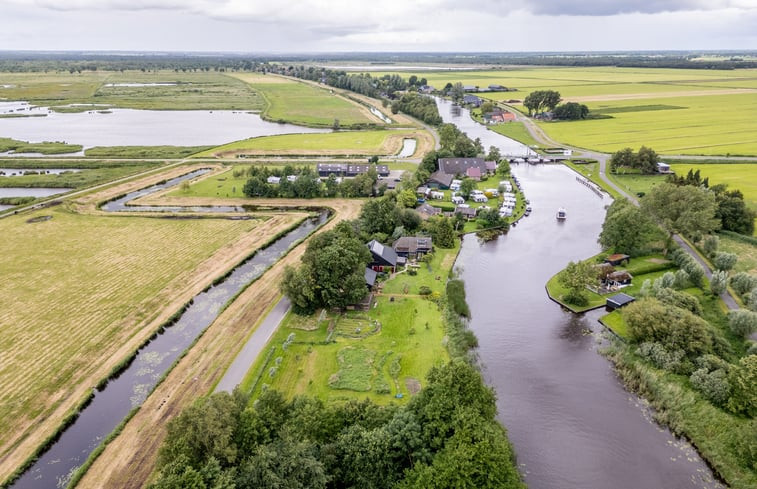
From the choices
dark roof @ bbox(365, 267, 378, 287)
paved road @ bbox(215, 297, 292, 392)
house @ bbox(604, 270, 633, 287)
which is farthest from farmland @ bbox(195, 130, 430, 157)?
house @ bbox(604, 270, 633, 287)

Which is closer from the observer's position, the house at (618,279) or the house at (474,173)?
the house at (618,279)

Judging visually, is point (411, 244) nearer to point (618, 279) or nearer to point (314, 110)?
point (618, 279)

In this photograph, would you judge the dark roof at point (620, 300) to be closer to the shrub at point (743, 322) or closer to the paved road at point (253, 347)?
the shrub at point (743, 322)

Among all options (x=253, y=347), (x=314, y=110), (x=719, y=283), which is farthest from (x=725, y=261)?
(x=314, y=110)

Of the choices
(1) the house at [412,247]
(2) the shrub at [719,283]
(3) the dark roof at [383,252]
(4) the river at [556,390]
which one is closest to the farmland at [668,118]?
(4) the river at [556,390]

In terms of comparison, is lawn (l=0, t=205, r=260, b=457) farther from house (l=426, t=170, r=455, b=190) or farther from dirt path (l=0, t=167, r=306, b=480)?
house (l=426, t=170, r=455, b=190)

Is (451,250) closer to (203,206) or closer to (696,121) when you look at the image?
(203,206)
